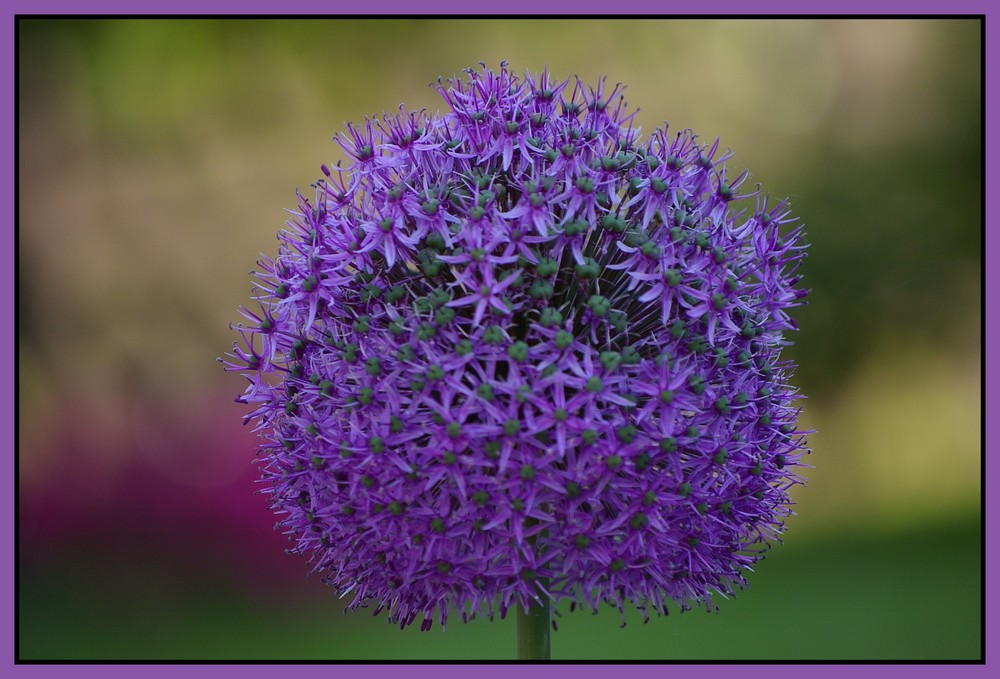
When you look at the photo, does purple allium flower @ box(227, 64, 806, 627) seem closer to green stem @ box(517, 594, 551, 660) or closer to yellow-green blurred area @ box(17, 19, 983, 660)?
green stem @ box(517, 594, 551, 660)

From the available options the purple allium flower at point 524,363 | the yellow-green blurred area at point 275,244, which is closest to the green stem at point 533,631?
the purple allium flower at point 524,363

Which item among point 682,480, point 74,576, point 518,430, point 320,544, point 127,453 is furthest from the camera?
point 127,453

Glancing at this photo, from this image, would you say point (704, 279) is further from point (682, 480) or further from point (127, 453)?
point (127, 453)

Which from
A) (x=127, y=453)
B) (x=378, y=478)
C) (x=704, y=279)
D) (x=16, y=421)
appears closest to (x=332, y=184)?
(x=378, y=478)

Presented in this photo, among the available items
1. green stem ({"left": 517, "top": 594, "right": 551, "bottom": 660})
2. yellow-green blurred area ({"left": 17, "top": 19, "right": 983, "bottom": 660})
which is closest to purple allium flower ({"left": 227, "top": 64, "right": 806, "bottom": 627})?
green stem ({"left": 517, "top": 594, "right": 551, "bottom": 660})

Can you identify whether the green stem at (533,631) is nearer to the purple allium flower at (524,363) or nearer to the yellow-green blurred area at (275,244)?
the purple allium flower at (524,363)

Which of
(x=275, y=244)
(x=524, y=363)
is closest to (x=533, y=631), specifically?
(x=524, y=363)

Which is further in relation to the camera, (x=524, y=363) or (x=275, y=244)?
(x=275, y=244)

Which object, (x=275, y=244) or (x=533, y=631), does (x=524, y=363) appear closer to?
(x=533, y=631)
